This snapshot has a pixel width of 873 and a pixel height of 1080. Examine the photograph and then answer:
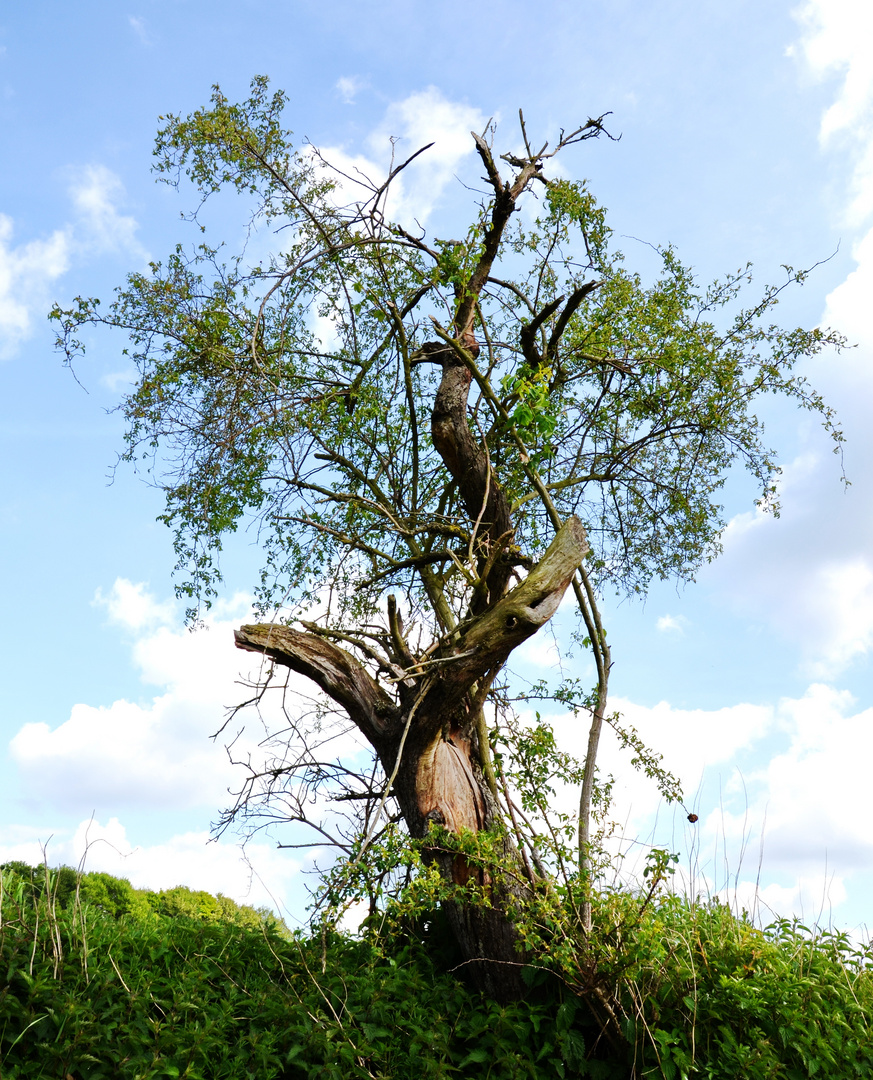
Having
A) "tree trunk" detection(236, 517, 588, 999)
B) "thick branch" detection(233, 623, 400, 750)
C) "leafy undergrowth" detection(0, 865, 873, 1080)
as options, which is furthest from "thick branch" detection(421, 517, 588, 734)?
"leafy undergrowth" detection(0, 865, 873, 1080)

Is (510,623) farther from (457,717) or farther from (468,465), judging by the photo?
(468,465)

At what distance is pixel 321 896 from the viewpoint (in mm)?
4406

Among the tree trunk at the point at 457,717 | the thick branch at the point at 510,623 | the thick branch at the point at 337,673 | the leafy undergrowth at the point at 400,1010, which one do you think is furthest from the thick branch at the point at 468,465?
the leafy undergrowth at the point at 400,1010

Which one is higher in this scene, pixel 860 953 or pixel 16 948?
pixel 860 953

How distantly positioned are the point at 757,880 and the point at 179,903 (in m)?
6.30

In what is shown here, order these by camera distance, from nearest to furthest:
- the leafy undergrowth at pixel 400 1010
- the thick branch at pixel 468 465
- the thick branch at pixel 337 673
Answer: the leafy undergrowth at pixel 400 1010
the thick branch at pixel 337 673
the thick branch at pixel 468 465

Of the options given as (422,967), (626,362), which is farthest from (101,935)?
(626,362)

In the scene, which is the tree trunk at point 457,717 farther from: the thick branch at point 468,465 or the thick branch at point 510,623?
the thick branch at point 468,465

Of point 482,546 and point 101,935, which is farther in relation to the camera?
point 482,546

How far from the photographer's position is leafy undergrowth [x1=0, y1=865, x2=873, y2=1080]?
14.8 feet

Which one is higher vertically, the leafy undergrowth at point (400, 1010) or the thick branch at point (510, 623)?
the thick branch at point (510, 623)

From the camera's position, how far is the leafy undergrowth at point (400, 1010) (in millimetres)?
4500

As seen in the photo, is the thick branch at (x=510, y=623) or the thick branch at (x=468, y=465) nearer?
the thick branch at (x=510, y=623)

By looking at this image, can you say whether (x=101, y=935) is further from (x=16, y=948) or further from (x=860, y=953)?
(x=860, y=953)
